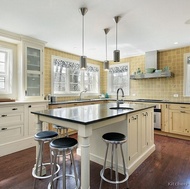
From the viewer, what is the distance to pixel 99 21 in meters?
2.72

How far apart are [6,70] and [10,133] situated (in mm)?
1463

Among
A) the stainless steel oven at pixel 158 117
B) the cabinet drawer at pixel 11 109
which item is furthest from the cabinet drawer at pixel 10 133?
the stainless steel oven at pixel 158 117

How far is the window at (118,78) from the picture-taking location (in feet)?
18.5

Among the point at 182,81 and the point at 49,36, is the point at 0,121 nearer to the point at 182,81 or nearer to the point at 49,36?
the point at 49,36

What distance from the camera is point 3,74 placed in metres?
3.38

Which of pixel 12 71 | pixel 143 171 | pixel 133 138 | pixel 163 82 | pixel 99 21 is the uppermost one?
pixel 99 21

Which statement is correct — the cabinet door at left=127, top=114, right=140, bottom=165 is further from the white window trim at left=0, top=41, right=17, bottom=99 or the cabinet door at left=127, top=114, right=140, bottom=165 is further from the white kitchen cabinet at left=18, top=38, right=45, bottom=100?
the white window trim at left=0, top=41, right=17, bottom=99

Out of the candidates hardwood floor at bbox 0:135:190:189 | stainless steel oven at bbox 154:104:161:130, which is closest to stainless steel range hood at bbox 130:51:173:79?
stainless steel oven at bbox 154:104:161:130

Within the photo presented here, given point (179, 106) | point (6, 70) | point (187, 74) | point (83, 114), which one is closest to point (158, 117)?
point (179, 106)

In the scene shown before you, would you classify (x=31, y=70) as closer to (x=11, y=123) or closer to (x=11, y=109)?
(x=11, y=109)

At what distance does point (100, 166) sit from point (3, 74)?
292cm

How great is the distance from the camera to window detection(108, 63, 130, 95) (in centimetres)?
563

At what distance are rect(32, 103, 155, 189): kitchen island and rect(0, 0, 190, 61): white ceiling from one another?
63.2 inches

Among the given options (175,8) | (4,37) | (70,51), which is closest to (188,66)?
(175,8)
